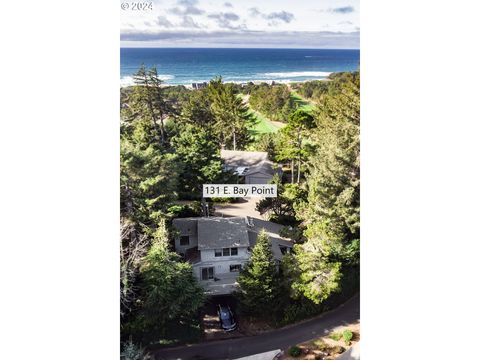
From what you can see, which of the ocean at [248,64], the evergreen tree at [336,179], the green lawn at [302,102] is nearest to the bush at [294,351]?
the evergreen tree at [336,179]

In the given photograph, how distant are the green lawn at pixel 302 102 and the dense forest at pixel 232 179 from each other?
0.11m

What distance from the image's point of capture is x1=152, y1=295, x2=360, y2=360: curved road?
9.64m

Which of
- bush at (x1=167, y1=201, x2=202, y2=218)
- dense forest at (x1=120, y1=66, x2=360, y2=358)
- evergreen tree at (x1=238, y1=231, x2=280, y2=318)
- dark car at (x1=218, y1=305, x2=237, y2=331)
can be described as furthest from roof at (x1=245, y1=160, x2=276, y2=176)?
dark car at (x1=218, y1=305, x2=237, y2=331)

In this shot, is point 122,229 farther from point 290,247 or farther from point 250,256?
point 290,247

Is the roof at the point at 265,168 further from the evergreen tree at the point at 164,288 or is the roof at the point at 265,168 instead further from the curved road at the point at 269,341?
the curved road at the point at 269,341

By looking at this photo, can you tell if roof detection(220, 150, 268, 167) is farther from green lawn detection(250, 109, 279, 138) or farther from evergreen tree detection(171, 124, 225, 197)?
Result: green lawn detection(250, 109, 279, 138)

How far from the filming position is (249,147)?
10500 mm

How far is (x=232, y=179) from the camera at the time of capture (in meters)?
10.0

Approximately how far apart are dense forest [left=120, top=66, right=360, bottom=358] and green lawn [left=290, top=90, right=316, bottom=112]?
105mm

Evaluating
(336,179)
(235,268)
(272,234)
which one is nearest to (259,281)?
(235,268)

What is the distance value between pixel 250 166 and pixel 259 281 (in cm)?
257

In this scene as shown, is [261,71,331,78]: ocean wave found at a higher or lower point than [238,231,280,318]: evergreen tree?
higher

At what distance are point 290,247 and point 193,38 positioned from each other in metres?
5.19
